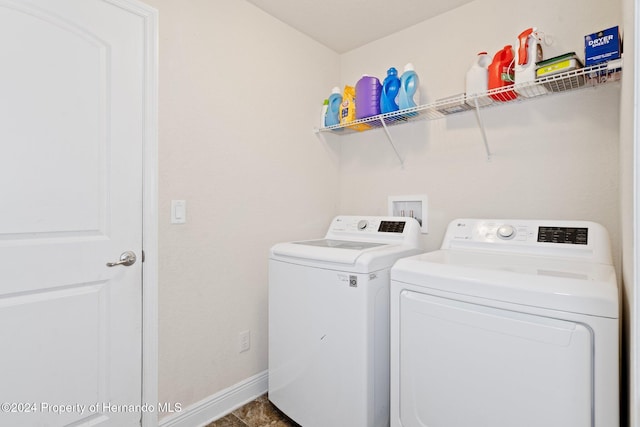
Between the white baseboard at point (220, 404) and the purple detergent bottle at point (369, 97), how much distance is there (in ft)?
5.85

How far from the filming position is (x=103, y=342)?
55.8 inches

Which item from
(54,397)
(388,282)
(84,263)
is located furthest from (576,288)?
(54,397)

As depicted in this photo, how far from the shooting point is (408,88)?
194cm

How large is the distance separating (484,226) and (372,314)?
77 centimetres

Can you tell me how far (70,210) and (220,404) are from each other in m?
1.26

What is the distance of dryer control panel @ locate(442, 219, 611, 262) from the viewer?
4.54 ft

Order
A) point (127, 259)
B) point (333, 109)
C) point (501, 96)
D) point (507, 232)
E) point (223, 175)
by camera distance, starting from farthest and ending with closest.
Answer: point (333, 109) → point (223, 175) → point (501, 96) → point (507, 232) → point (127, 259)

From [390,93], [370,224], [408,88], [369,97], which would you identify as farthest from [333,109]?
[370,224]

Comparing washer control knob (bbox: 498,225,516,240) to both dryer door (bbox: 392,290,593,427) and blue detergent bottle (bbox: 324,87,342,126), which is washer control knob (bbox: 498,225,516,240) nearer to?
dryer door (bbox: 392,290,593,427)

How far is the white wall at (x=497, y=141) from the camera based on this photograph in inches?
61.2

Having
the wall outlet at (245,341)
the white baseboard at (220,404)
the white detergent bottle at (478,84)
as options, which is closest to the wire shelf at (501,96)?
the white detergent bottle at (478,84)

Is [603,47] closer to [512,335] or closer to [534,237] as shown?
[534,237]

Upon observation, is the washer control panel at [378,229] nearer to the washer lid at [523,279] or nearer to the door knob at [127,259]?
the washer lid at [523,279]

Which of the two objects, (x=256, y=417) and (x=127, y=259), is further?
(x=256, y=417)
